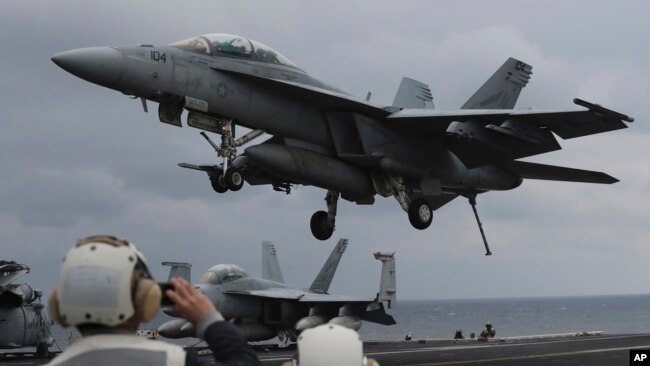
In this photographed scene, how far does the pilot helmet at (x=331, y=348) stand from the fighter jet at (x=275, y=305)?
30.7 meters

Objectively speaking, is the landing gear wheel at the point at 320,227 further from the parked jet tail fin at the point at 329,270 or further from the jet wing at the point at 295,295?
the parked jet tail fin at the point at 329,270

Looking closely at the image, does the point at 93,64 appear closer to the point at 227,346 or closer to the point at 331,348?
the point at 331,348

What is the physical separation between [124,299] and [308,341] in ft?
3.41

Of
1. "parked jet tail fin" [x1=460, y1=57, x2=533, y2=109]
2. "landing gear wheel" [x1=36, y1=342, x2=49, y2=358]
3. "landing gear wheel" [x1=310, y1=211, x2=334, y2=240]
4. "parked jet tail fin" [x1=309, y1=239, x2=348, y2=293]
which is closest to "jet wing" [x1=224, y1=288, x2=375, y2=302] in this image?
"parked jet tail fin" [x1=309, y1=239, x2=348, y2=293]

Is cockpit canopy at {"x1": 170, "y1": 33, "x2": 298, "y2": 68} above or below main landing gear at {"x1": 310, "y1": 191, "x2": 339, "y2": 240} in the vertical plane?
above

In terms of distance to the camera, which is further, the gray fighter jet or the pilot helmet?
the gray fighter jet

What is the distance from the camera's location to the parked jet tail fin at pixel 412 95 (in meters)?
26.8

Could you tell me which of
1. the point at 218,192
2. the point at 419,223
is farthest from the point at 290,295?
the point at 218,192

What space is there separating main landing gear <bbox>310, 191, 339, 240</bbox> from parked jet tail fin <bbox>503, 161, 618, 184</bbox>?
201 inches

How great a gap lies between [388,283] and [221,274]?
6.89 metres

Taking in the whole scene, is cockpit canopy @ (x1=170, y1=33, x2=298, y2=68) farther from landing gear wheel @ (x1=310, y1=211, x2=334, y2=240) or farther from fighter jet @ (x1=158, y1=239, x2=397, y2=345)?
fighter jet @ (x1=158, y1=239, x2=397, y2=345)

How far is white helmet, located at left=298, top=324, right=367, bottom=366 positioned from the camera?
383 centimetres

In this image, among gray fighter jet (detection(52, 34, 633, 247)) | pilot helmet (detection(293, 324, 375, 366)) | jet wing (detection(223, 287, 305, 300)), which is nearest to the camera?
pilot helmet (detection(293, 324, 375, 366))

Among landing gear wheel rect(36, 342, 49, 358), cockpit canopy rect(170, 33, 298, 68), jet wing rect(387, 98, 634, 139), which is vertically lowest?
landing gear wheel rect(36, 342, 49, 358)
